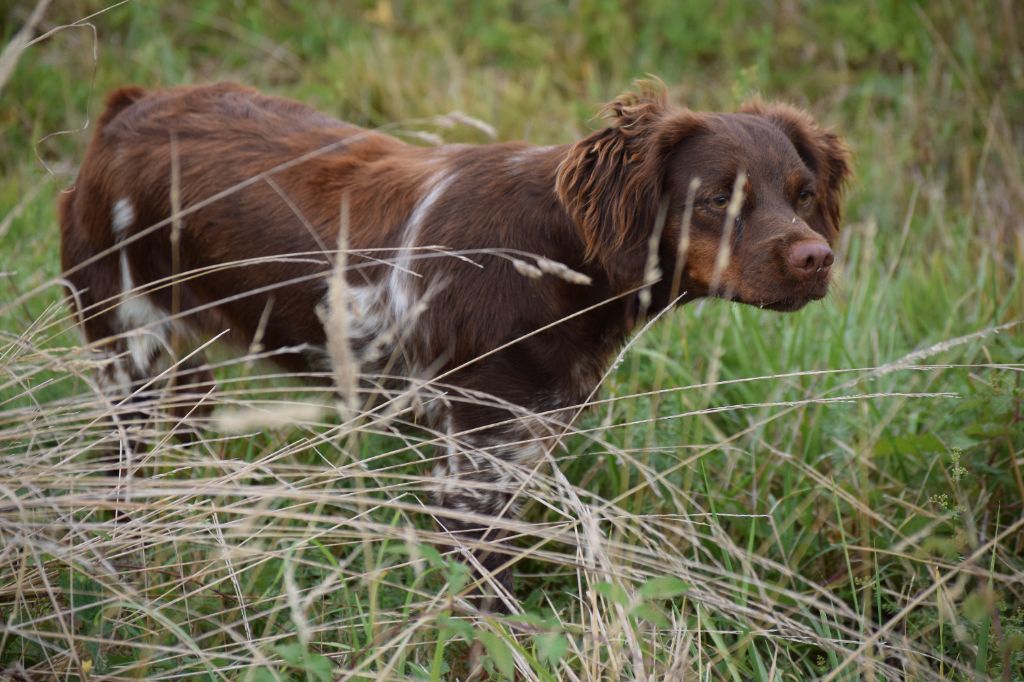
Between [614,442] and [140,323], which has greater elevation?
[140,323]

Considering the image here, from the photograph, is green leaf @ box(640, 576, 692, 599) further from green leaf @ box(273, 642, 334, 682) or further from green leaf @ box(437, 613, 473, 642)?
green leaf @ box(273, 642, 334, 682)

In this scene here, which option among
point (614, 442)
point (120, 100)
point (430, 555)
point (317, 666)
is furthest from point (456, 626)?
point (120, 100)

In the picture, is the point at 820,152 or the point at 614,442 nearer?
the point at 820,152

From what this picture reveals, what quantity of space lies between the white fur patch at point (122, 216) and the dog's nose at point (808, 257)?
182cm

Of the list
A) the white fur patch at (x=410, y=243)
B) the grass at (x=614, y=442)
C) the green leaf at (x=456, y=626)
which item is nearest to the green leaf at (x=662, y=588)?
the grass at (x=614, y=442)

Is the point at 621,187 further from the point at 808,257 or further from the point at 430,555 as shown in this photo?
the point at 430,555

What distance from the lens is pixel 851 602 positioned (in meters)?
2.85

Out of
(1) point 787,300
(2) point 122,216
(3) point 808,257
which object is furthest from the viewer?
(2) point 122,216

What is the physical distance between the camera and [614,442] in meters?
3.17

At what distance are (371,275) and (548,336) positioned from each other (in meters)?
0.54

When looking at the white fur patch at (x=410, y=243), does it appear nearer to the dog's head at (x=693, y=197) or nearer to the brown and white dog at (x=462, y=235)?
the brown and white dog at (x=462, y=235)

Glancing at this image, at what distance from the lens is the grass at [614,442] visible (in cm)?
191

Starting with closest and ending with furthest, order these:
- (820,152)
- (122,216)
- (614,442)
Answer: (820,152) → (122,216) → (614,442)

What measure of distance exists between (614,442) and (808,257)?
1.04m
